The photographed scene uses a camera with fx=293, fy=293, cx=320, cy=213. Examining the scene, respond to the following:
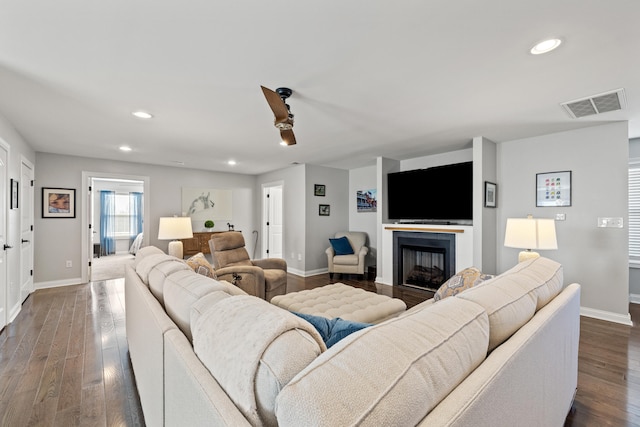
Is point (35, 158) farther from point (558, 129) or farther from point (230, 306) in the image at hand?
point (558, 129)

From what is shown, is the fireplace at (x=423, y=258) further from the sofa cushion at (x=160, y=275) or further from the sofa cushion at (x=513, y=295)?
the sofa cushion at (x=160, y=275)

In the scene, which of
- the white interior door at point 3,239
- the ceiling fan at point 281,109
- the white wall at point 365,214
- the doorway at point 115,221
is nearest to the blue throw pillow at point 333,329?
the ceiling fan at point 281,109

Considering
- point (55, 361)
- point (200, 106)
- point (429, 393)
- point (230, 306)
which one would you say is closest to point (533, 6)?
point (429, 393)

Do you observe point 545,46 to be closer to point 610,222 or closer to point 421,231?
point 610,222

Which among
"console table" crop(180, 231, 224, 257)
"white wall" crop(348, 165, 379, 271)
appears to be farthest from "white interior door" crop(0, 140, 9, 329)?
"white wall" crop(348, 165, 379, 271)

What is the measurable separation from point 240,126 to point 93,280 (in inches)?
170

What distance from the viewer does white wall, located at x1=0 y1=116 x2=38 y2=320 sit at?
3.15 metres

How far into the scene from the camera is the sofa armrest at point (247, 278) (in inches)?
128

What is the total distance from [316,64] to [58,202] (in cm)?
529

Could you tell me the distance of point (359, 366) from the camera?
23.5 inches

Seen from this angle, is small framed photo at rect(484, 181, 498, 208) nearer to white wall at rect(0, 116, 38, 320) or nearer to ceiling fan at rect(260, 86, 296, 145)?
ceiling fan at rect(260, 86, 296, 145)

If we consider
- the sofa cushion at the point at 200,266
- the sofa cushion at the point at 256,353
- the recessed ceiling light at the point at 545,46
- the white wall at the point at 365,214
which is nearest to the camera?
the sofa cushion at the point at 256,353

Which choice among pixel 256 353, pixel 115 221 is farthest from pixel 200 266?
pixel 115 221

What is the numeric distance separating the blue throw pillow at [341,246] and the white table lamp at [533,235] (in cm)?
306
